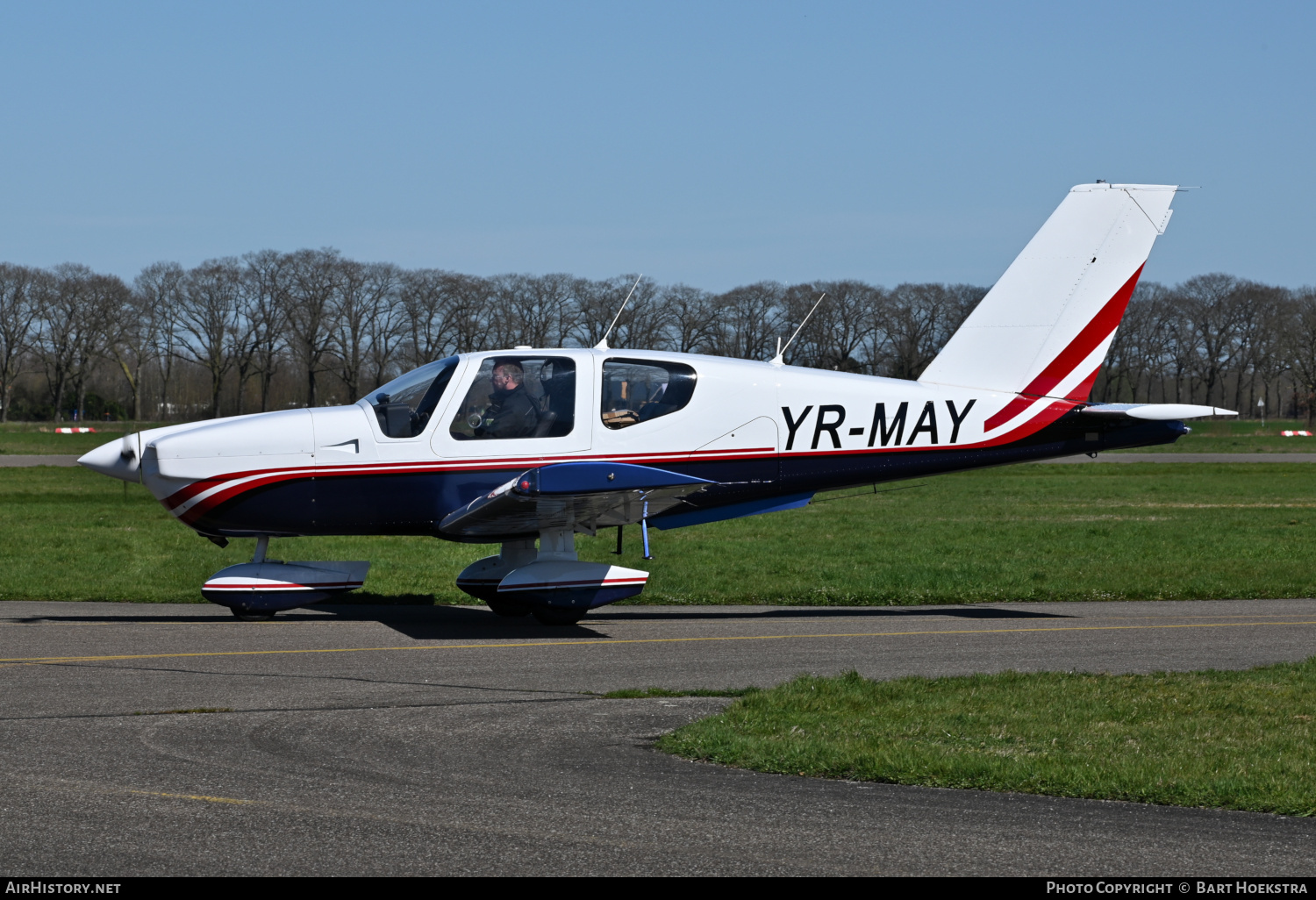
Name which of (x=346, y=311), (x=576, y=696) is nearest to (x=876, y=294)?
(x=346, y=311)

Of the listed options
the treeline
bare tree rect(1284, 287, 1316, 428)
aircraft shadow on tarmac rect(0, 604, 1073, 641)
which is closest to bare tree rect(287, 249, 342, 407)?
the treeline

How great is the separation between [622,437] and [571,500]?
4.82 ft

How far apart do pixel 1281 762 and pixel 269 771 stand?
195 inches

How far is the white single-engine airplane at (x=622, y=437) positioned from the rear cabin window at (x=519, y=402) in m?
0.02

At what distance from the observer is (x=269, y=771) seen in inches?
239

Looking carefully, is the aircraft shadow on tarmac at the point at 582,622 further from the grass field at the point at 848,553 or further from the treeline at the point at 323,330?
the treeline at the point at 323,330

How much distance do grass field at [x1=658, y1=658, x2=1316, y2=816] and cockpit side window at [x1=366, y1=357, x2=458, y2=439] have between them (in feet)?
16.2

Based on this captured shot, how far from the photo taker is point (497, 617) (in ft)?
41.3

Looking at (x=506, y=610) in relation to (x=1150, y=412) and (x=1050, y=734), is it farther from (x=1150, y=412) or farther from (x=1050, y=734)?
(x=1150, y=412)

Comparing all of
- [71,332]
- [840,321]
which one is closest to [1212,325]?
[840,321]

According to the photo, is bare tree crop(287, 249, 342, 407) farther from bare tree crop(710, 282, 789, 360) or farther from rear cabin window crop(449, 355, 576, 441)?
rear cabin window crop(449, 355, 576, 441)

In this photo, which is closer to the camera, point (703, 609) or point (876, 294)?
point (703, 609)

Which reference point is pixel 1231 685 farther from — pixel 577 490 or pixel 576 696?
pixel 577 490

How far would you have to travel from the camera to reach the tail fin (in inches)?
513
